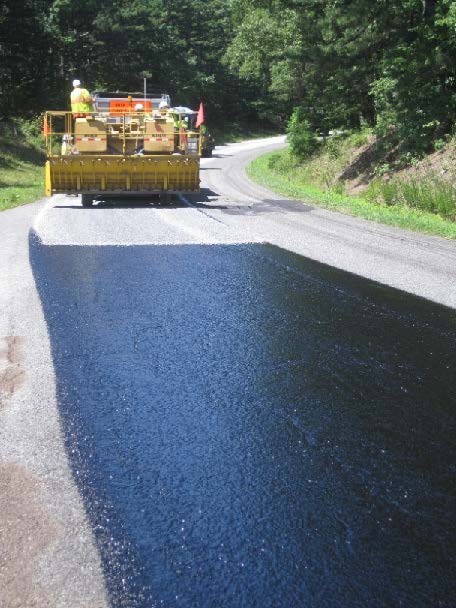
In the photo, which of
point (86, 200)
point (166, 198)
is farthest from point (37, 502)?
point (166, 198)

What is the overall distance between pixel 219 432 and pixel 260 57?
37760mm

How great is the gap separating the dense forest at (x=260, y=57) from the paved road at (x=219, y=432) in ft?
38.0

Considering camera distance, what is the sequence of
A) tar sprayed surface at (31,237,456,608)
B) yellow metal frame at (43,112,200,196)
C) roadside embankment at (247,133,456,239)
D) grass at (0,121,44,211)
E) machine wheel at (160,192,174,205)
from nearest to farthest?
tar sprayed surface at (31,237,456,608), roadside embankment at (247,133,456,239), yellow metal frame at (43,112,200,196), machine wheel at (160,192,174,205), grass at (0,121,44,211)

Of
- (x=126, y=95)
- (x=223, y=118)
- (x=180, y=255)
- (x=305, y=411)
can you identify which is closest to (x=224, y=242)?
(x=180, y=255)

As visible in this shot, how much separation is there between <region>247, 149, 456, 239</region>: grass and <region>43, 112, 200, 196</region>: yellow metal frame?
11.8 feet

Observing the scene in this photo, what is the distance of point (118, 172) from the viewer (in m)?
16.5

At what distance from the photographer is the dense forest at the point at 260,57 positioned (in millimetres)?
19172

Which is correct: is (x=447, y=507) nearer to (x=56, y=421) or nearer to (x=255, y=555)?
(x=255, y=555)

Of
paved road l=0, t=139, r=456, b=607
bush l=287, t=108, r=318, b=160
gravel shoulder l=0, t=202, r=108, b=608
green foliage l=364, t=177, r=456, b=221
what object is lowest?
gravel shoulder l=0, t=202, r=108, b=608

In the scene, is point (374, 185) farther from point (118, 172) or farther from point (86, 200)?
point (86, 200)

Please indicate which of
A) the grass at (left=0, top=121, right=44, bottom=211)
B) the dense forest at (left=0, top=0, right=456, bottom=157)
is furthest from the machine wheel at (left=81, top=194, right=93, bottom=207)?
the dense forest at (left=0, top=0, right=456, bottom=157)

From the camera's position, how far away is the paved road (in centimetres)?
298

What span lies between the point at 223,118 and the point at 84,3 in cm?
2549

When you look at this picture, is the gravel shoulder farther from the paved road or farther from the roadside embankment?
the roadside embankment
